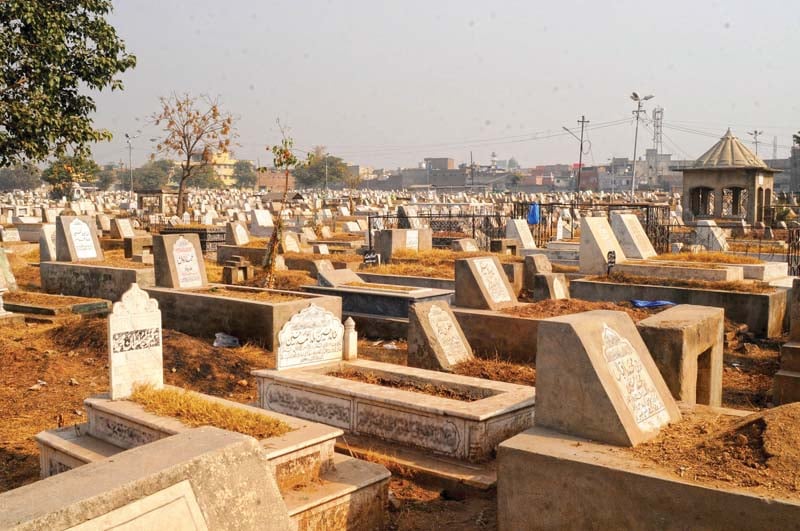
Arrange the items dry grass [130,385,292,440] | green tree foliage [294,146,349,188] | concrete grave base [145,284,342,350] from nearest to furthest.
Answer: dry grass [130,385,292,440] < concrete grave base [145,284,342,350] < green tree foliage [294,146,349,188]

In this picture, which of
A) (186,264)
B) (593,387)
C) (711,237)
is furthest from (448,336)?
(711,237)

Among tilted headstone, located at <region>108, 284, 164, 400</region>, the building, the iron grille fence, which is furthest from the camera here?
the building

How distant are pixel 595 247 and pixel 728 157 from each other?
793 inches

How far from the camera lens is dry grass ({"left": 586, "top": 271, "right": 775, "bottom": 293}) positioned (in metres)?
12.6

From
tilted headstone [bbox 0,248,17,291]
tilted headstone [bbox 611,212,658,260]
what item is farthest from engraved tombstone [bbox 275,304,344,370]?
tilted headstone [bbox 611,212,658,260]

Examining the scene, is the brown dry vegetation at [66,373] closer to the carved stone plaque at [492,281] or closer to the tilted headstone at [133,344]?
the tilted headstone at [133,344]

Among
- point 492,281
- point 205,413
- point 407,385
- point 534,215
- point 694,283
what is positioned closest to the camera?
point 205,413

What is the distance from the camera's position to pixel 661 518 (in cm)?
401

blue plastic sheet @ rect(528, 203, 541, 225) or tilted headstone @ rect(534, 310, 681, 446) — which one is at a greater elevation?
blue plastic sheet @ rect(528, 203, 541, 225)

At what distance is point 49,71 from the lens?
10.1m

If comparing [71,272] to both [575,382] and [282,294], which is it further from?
[575,382]

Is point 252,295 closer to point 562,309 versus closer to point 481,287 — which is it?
point 481,287

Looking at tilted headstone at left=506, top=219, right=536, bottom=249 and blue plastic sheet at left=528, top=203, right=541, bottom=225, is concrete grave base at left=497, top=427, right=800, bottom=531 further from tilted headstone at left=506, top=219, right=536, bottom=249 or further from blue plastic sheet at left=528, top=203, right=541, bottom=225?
blue plastic sheet at left=528, top=203, right=541, bottom=225

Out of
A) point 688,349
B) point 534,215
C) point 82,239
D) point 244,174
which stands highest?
point 244,174
